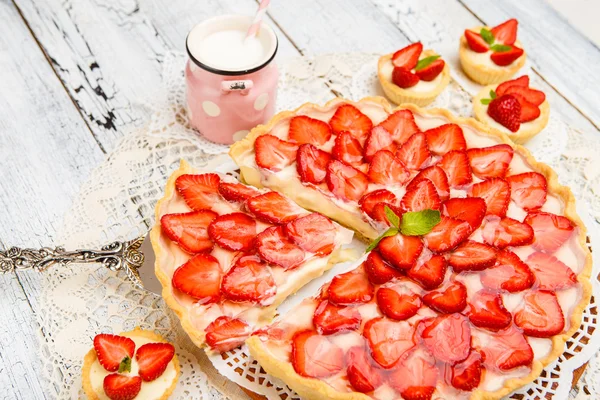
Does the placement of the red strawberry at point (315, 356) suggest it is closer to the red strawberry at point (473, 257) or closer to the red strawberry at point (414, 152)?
the red strawberry at point (473, 257)

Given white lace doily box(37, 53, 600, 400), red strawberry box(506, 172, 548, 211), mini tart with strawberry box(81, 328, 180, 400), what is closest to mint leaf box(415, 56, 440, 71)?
white lace doily box(37, 53, 600, 400)

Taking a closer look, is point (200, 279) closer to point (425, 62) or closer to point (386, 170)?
point (386, 170)

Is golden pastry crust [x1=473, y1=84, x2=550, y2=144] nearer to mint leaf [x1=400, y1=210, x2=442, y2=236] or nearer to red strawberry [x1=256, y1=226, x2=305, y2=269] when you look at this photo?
mint leaf [x1=400, y1=210, x2=442, y2=236]

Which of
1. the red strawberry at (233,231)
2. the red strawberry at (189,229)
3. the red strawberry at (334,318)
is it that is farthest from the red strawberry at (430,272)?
the red strawberry at (189,229)

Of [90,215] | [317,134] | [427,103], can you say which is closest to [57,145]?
[90,215]

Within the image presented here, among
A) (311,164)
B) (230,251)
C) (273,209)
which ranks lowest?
(230,251)

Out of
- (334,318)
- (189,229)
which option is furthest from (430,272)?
(189,229)
